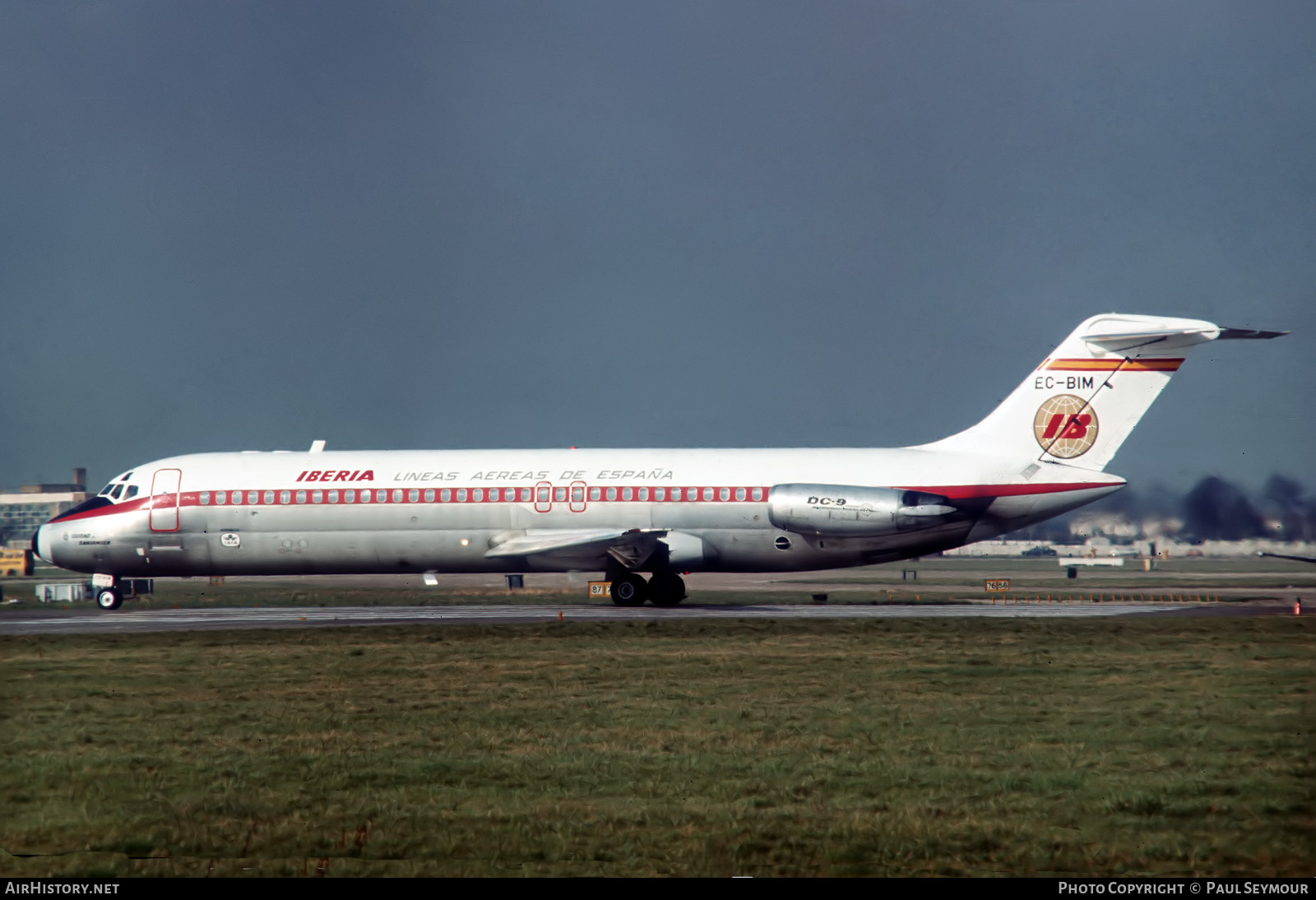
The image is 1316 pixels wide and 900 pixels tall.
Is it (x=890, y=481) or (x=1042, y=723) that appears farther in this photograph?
(x=890, y=481)

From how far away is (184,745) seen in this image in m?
12.4

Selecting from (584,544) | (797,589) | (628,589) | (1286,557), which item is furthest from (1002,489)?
(797,589)

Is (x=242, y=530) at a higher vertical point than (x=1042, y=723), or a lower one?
higher

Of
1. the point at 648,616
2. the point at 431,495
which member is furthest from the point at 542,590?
the point at 648,616

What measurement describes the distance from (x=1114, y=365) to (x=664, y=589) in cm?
1412

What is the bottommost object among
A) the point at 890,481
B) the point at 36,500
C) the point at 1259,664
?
the point at 1259,664

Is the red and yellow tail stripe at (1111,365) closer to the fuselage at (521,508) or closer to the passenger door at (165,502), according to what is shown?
the fuselage at (521,508)

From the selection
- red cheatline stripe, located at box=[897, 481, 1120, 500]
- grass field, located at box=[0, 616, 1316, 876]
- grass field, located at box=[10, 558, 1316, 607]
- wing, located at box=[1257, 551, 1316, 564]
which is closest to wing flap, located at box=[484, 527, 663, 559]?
grass field, located at box=[10, 558, 1316, 607]

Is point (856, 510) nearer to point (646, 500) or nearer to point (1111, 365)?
point (646, 500)

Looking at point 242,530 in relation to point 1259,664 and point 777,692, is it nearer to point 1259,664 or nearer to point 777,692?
point 777,692

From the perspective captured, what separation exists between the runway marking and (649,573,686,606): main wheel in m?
0.83

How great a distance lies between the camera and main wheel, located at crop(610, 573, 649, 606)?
115 feet

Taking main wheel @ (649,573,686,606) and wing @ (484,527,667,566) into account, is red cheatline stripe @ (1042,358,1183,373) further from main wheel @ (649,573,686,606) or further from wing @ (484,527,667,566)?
main wheel @ (649,573,686,606)

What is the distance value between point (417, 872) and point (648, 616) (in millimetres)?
22871
